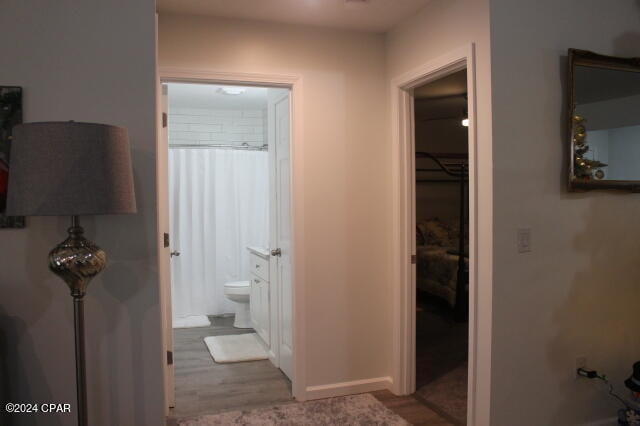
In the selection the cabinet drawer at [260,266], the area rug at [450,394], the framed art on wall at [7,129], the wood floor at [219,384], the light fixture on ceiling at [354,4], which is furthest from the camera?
the cabinet drawer at [260,266]

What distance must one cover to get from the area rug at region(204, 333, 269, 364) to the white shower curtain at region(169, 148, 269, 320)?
3.23ft

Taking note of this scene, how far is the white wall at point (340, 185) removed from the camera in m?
3.20

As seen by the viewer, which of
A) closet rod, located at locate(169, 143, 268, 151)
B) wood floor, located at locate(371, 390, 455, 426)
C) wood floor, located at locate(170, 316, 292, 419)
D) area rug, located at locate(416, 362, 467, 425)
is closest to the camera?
wood floor, located at locate(371, 390, 455, 426)

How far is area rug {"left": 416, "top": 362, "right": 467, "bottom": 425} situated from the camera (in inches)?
121

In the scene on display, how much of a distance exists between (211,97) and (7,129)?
327 cm

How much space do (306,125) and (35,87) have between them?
1.57 m

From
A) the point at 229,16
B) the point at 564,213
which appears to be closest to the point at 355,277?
the point at 564,213


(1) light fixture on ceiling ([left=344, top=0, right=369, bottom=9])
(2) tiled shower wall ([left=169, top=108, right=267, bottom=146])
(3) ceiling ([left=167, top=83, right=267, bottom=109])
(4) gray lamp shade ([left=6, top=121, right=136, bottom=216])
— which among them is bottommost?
(4) gray lamp shade ([left=6, top=121, right=136, bottom=216])

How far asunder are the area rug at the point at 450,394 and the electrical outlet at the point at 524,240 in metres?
1.15

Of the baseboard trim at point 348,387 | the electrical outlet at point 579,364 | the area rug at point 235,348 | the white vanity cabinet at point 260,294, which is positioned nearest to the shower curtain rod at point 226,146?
the white vanity cabinet at point 260,294

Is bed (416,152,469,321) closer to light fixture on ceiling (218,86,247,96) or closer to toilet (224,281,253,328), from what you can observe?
toilet (224,281,253,328)

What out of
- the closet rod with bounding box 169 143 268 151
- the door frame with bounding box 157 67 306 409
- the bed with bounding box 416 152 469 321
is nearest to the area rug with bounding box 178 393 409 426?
the door frame with bounding box 157 67 306 409

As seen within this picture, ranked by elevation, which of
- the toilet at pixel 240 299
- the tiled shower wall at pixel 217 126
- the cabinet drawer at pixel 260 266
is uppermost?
the tiled shower wall at pixel 217 126

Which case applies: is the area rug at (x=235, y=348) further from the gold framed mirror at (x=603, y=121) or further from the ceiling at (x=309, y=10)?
the gold framed mirror at (x=603, y=121)
